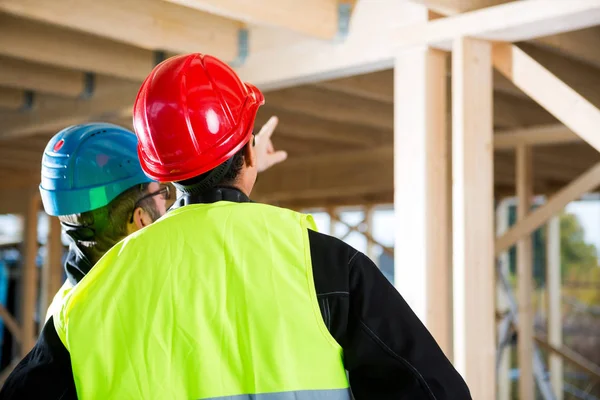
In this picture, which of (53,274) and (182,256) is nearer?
(182,256)

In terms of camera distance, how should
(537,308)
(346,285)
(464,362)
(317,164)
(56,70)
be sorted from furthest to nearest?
(537,308)
(317,164)
(56,70)
(464,362)
(346,285)

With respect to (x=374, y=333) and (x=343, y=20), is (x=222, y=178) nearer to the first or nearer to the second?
(x=374, y=333)

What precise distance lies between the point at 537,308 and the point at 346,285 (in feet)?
69.8

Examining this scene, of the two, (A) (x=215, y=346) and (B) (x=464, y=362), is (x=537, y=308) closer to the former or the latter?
(B) (x=464, y=362)

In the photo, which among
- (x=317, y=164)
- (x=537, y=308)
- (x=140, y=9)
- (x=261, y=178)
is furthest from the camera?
(x=537, y=308)

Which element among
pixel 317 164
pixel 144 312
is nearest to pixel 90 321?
pixel 144 312

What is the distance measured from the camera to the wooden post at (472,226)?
3178mm

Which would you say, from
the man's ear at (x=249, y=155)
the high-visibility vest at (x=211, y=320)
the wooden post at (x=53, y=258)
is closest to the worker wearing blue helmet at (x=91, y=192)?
the man's ear at (x=249, y=155)

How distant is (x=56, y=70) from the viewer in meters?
4.86

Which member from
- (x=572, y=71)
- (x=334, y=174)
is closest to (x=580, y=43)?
(x=572, y=71)

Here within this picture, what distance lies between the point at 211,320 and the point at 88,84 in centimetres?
387

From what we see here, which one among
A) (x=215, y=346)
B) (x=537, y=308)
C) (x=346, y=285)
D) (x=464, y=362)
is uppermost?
(x=346, y=285)

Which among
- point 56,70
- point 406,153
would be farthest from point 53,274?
point 406,153

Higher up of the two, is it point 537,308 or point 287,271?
point 287,271
